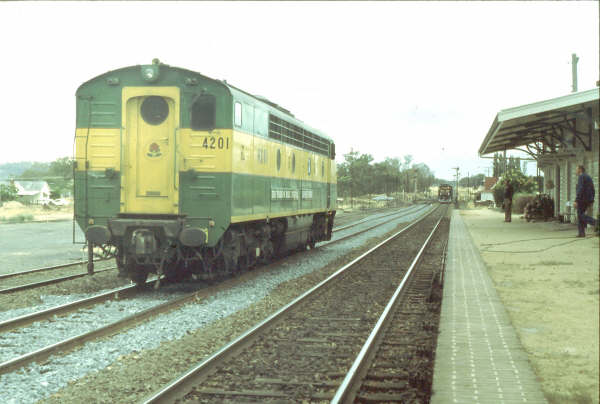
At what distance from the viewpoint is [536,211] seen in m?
28.2

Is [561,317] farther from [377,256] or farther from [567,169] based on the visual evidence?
[567,169]

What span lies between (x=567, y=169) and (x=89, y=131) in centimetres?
1982

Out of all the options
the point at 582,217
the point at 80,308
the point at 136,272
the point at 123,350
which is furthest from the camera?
the point at 582,217

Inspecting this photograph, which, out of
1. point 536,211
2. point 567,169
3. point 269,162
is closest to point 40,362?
point 269,162

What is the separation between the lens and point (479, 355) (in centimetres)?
639

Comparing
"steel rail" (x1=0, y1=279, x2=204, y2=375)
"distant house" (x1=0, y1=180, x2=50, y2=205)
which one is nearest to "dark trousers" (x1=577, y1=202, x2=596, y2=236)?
"steel rail" (x1=0, y1=279, x2=204, y2=375)

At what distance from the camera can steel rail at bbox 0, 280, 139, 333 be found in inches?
319

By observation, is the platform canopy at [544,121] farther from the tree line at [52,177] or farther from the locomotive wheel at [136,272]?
the tree line at [52,177]

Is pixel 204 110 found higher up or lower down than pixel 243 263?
higher up

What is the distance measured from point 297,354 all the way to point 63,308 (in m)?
4.01

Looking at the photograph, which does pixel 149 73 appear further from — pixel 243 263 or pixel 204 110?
pixel 243 263

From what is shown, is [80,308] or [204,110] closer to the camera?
[80,308]

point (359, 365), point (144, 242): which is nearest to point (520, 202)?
point (144, 242)

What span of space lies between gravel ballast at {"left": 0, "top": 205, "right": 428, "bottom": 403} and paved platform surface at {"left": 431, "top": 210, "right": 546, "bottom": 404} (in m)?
2.75
